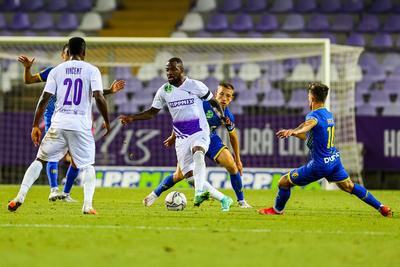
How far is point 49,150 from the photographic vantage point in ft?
29.8

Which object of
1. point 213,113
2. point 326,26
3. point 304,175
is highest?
point 326,26

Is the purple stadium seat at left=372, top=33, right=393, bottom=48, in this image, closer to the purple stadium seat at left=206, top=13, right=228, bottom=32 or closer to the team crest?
the purple stadium seat at left=206, top=13, right=228, bottom=32

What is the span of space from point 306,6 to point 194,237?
17.2 metres

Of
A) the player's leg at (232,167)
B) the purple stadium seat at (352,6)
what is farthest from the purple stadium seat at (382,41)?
the player's leg at (232,167)

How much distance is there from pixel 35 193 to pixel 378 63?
37.0 feet

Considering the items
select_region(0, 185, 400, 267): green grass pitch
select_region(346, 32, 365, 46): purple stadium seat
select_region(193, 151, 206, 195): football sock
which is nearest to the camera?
select_region(0, 185, 400, 267): green grass pitch

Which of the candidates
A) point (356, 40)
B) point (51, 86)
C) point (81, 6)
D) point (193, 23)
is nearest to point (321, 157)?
point (51, 86)

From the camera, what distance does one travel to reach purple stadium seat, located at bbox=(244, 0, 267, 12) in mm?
23484

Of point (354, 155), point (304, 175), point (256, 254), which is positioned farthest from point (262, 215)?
point (354, 155)

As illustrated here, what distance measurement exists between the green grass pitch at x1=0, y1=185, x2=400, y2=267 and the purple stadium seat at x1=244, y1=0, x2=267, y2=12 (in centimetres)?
1325

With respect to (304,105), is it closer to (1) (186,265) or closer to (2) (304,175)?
(2) (304,175)

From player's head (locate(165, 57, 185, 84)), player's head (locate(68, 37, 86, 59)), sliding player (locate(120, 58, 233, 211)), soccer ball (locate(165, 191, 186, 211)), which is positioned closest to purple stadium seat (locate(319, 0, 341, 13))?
sliding player (locate(120, 58, 233, 211))

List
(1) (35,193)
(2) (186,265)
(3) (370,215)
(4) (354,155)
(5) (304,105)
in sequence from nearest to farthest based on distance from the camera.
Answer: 1. (2) (186,265)
2. (3) (370,215)
3. (1) (35,193)
4. (4) (354,155)
5. (5) (304,105)

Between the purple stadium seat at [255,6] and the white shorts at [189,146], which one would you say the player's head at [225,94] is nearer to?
the white shorts at [189,146]
